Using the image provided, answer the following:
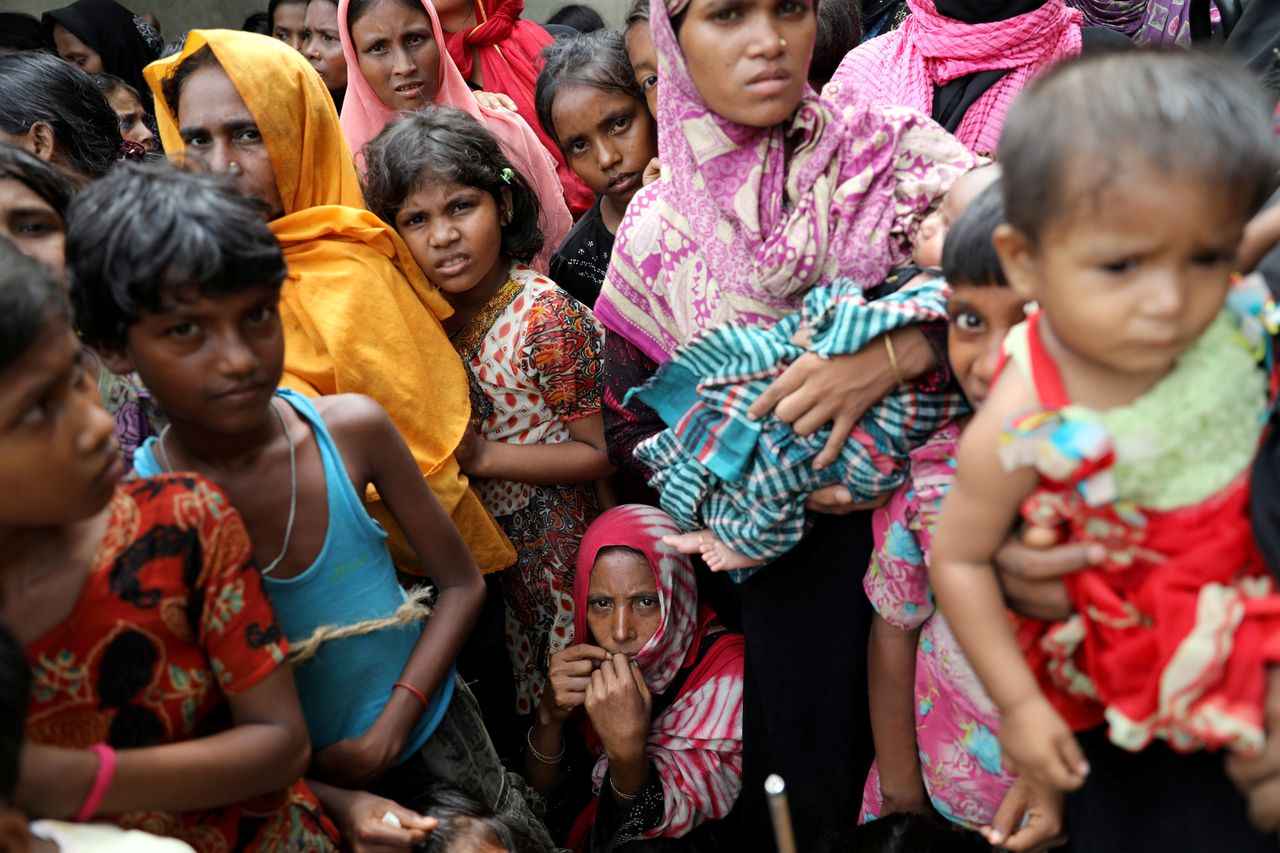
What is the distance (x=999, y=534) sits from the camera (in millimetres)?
1423

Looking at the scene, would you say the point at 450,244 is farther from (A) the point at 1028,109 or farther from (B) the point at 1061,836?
(B) the point at 1061,836

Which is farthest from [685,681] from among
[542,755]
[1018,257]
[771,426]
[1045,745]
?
[1018,257]

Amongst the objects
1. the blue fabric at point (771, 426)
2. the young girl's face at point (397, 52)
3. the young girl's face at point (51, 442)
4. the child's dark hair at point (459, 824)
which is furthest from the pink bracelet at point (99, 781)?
the young girl's face at point (397, 52)

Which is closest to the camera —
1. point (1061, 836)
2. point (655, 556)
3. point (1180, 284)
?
point (1180, 284)

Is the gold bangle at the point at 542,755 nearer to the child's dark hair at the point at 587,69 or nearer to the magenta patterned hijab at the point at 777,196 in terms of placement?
the magenta patterned hijab at the point at 777,196

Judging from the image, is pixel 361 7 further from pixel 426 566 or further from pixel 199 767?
pixel 199 767

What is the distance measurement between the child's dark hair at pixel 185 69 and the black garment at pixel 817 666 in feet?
5.90

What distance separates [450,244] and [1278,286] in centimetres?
191

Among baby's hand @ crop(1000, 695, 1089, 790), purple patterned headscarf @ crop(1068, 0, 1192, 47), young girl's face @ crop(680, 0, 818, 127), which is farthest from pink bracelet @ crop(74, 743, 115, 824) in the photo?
purple patterned headscarf @ crop(1068, 0, 1192, 47)

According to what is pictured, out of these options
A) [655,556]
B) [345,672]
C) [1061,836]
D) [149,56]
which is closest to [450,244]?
[655,556]

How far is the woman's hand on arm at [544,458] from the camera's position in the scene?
106 inches

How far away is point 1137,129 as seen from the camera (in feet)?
3.86

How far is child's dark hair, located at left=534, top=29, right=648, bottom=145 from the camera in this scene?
123 inches

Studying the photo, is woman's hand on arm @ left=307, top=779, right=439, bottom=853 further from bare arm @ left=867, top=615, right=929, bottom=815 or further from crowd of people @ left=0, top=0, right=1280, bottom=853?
bare arm @ left=867, top=615, right=929, bottom=815
